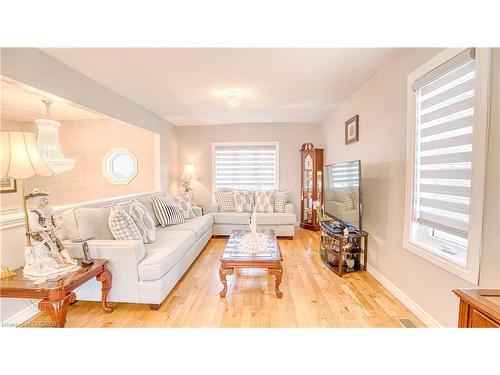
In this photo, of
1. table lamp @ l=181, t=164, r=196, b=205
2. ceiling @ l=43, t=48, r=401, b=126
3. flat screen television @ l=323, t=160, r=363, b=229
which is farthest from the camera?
table lamp @ l=181, t=164, r=196, b=205

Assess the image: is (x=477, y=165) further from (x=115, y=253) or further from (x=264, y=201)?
(x=264, y=201)

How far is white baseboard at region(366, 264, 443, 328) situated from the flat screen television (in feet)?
1.96

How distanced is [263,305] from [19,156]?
2224 millimetres

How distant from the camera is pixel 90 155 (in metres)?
4.83

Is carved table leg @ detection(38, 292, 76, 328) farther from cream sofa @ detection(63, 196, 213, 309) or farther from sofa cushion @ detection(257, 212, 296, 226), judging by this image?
sofa cushion @ detection(257, 212, 296, 226)

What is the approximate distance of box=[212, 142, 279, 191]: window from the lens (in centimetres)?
536

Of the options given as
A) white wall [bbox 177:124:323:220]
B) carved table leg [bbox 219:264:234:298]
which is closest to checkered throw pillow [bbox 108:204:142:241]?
carved table leg [bbox 219:264:234:298]

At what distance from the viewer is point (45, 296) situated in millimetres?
1458

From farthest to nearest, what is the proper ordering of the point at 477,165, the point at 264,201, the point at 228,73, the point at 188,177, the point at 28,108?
the point at 188,177
the point at 264,201
the point at 28,108
the point at 228,73
the point at 477,165

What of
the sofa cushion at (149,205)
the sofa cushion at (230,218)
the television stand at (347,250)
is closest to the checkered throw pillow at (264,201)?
the sofa cushion at (230,218)

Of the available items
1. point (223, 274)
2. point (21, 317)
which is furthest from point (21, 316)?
point (223, 274)

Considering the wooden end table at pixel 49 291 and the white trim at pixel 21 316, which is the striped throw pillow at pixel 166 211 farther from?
the wooden end table at pixel 49 291
